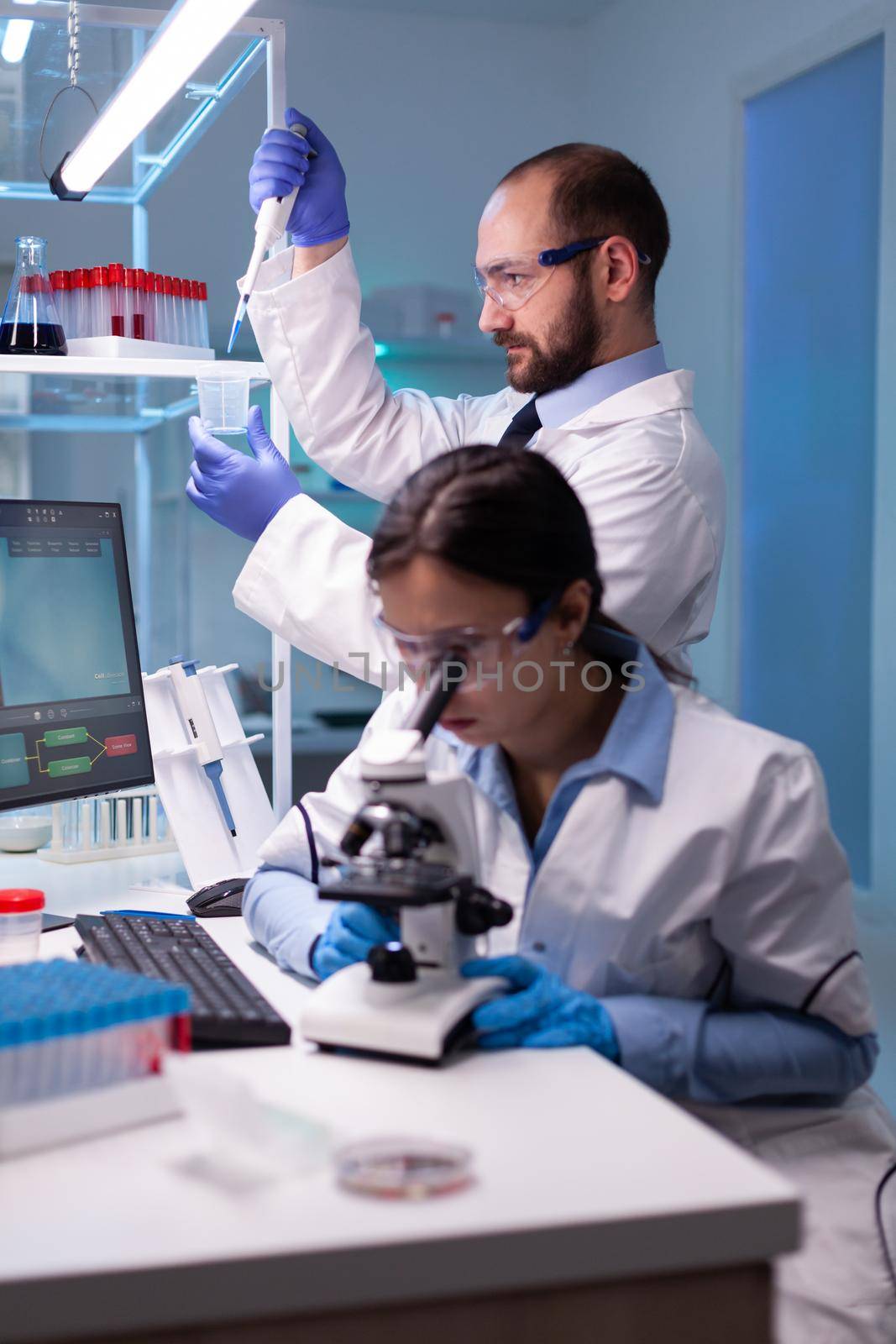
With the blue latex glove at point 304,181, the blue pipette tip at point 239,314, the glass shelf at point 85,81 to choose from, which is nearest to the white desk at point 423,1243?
the blue pipette tip at point 239,314

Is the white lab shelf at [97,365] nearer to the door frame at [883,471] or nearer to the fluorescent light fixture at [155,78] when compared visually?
the fluorescent light fixture at [155,78]

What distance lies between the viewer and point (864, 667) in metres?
4.02

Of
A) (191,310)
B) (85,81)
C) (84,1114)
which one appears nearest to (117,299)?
(191,310)

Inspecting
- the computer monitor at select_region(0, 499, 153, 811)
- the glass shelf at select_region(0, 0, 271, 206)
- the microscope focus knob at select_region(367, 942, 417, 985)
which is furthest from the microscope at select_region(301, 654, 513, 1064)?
the glass shelf at select_region(0, 0, 271, 206)

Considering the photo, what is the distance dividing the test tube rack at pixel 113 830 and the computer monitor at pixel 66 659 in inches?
7.7

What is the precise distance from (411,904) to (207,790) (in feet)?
3.14

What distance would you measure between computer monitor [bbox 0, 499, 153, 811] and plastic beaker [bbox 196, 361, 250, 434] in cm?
24

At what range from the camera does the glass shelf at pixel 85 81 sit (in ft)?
6.84

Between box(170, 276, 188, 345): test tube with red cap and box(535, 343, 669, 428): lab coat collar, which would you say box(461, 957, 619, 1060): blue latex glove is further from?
box(170, 276, 188, 345): test tube with red cap

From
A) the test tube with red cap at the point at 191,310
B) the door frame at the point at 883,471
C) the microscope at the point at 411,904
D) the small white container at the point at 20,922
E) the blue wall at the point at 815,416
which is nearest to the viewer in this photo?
the microscope at the point at 411,904

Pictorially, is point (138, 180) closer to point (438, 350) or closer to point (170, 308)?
point (170, 308)

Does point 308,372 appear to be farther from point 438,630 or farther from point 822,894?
point 822,894

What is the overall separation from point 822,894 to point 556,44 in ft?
15.8

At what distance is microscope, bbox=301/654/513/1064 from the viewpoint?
1.02 metres
